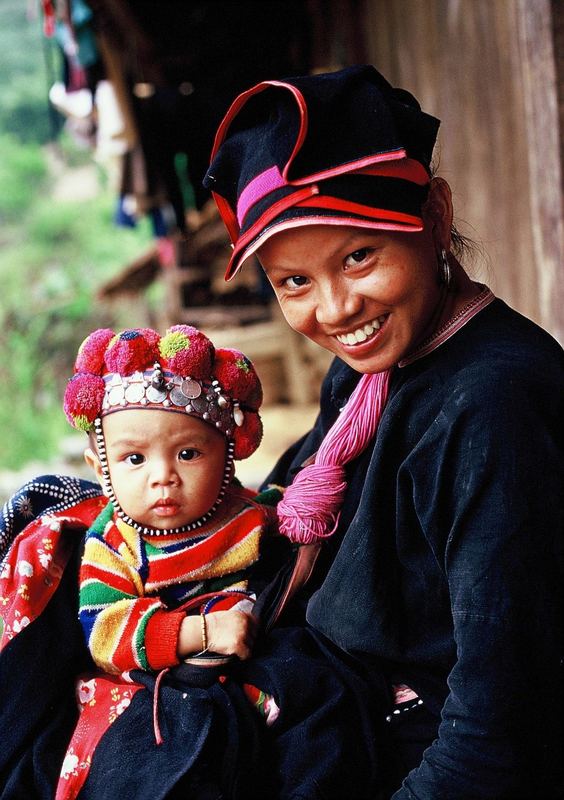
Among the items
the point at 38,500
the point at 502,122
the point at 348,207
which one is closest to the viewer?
the point at 348,207

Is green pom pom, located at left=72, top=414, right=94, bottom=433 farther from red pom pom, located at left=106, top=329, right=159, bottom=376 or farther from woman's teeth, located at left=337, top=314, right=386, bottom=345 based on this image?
woman's teeth, located at left=337, top=314, right=386, bottom=345

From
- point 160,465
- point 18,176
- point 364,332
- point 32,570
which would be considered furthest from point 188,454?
point 18,176

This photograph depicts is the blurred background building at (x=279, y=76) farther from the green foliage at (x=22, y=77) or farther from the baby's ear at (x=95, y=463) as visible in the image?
the green foliage at (x=22, y=77)

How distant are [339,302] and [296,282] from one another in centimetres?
11

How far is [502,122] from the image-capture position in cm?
367

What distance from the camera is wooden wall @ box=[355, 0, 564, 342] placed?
274 cm

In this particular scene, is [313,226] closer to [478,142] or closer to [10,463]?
[478,142]

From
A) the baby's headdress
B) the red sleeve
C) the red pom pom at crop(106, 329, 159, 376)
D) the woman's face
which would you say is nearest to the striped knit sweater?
the red sleeve

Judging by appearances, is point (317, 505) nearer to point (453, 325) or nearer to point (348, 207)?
point (453, 325)

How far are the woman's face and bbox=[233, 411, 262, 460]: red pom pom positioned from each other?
1.29 feet

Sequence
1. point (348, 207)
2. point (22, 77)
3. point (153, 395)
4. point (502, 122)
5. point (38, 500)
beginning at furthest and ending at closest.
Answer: point (22, 77)
point (502, 122)
point (38, 500)
point (153, 395)
point (348, 207)

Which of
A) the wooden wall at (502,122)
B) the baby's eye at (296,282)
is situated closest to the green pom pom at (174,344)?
the baby's eye at (296,282)

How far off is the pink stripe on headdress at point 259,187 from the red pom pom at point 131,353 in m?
0.41

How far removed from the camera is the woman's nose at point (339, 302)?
159 centimetres
